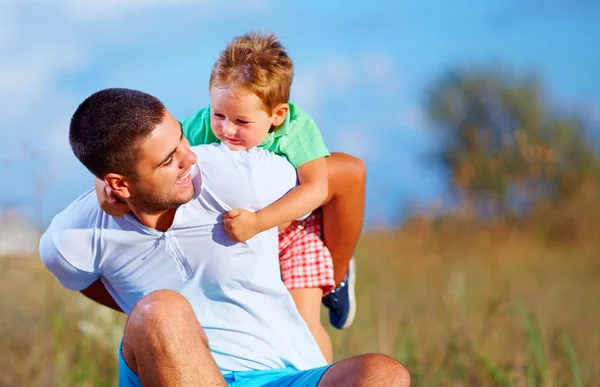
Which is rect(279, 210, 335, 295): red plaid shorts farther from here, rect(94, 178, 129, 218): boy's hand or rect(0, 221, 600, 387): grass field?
rect(0, 221, 600, 387): grass field

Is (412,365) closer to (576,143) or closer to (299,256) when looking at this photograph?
(299,256)

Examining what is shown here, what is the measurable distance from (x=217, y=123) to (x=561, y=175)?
13.6m

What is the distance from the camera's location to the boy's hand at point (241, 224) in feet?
7.54

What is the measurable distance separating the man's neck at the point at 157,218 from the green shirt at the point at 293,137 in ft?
1.32

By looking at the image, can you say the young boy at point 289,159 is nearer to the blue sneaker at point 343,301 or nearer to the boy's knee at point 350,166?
the boy's knee at point 350,166

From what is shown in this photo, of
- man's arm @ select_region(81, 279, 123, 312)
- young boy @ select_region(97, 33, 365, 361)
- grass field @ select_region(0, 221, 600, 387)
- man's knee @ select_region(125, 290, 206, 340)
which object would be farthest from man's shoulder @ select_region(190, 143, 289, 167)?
grass field @ select_region(0, 221, 600, 387)

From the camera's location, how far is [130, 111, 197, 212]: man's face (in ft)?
7.39

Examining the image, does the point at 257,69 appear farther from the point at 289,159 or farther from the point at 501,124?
the point at 501,124

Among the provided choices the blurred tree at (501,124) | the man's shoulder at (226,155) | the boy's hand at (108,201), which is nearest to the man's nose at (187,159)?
the man's shoulder at (226,155)

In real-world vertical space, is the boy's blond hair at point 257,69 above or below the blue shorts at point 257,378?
above

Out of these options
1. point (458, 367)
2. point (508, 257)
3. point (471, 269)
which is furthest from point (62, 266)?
point (508, 257)

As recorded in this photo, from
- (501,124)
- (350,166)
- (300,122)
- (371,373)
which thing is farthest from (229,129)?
(501,124)

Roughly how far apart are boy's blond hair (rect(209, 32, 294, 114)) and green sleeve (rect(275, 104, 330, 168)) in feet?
0.30

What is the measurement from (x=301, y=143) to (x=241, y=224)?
1.46 ft
